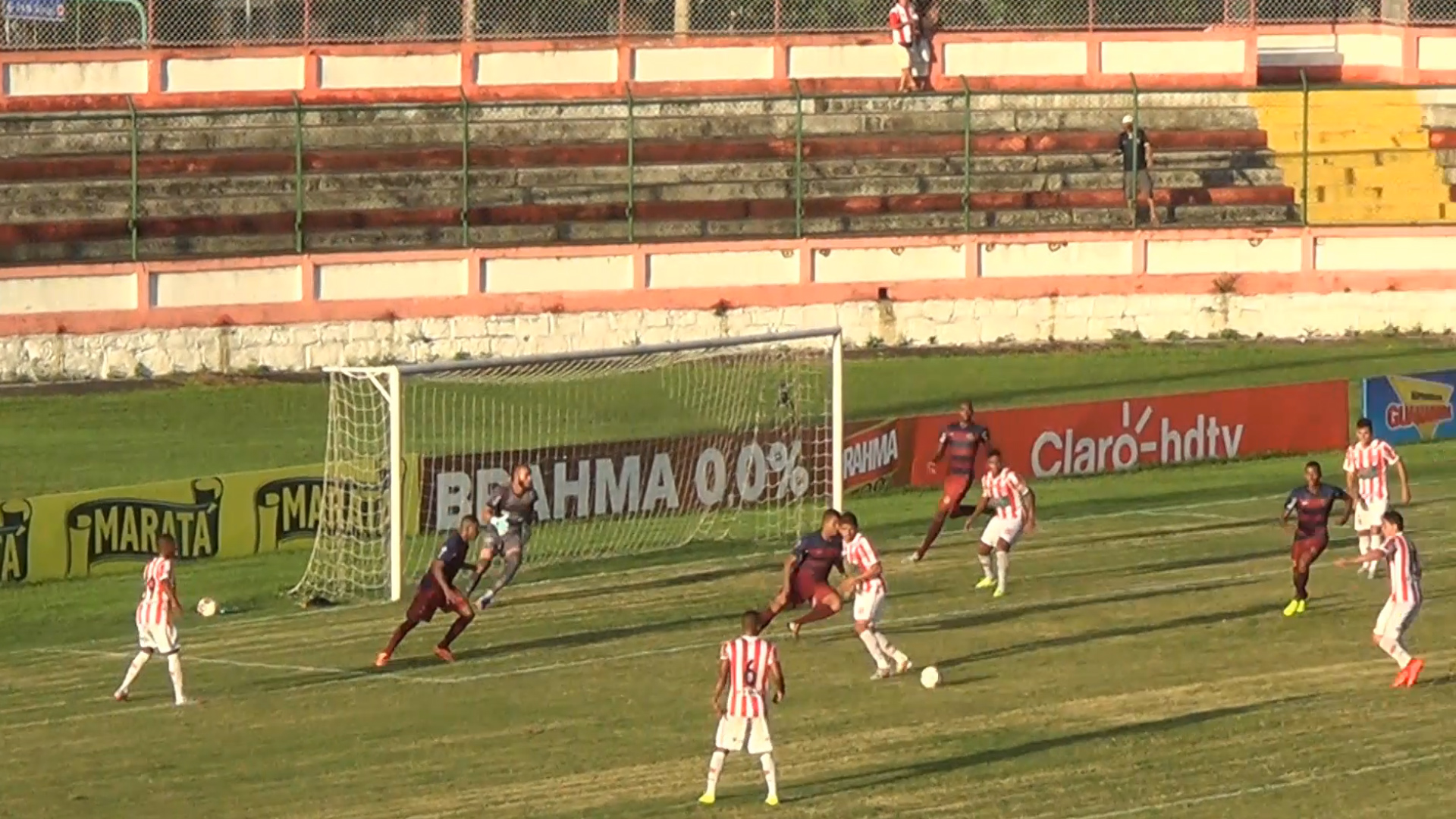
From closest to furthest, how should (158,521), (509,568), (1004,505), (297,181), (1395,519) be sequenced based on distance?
(1395,519) → (509,568) → (1004,505) → (158,521) → (297,181)

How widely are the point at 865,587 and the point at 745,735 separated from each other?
520cm

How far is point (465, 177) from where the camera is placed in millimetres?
47000

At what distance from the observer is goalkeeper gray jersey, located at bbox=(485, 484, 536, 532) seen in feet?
101

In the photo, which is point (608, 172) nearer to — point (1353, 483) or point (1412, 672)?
point (1353, 483)

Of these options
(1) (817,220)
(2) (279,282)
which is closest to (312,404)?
(2) (279,282)

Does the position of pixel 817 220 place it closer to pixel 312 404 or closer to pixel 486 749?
pixel 312 404

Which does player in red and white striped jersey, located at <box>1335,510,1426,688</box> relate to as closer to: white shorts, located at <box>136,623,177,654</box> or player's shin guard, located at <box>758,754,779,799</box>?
player's shin guard, located at <box>758,754,779,799</box>

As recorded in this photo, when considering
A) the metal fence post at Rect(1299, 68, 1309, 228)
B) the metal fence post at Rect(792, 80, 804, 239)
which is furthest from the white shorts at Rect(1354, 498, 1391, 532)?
the metal fence post at Rect(1299, 68, 1309, 228)

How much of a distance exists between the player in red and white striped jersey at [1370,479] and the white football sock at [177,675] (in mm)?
12878

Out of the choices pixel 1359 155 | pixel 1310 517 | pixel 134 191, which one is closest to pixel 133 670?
pixel 1310 517

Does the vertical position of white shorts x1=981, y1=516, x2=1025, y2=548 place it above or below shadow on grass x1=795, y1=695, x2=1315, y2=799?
above

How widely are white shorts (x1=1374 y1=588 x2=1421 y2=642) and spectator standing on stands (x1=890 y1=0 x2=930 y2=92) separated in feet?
84.5

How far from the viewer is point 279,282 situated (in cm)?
4494

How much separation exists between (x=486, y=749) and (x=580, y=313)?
22214mm
